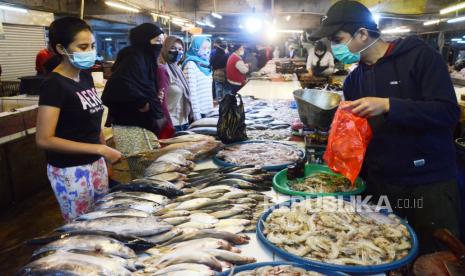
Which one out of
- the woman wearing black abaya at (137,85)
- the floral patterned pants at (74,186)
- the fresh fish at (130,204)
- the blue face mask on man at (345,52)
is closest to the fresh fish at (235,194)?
the fresh fish at (130,204)

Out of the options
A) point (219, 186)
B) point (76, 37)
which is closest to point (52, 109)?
point (76, 37)

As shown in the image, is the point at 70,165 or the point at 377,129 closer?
the point at 377,129

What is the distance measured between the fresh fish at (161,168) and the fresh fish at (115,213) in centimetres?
78

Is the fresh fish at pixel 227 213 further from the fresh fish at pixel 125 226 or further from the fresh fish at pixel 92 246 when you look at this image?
the fresh fish at pixel 92 246

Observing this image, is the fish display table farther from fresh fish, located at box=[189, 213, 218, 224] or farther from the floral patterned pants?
fresh fish, located at box=[189, 213, 218, 224]

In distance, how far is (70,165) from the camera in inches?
109

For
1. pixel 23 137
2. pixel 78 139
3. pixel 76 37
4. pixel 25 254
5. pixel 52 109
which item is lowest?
pixel 25 254

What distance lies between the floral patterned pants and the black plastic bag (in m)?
1.56

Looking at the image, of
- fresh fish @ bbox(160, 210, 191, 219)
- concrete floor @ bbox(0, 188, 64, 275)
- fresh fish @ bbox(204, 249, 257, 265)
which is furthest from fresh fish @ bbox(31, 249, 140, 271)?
concrete floor @ bbox(0, 188, 64, 275)

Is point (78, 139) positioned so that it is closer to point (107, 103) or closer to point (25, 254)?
point (107, 103)

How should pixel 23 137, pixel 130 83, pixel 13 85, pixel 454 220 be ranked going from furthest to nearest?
pixel 13 85 < pixel 23 137 < pixel 130 83 < pixel 454 220

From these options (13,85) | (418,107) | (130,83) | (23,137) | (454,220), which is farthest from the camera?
(13,85)

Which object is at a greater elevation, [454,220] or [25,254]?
[454,220]

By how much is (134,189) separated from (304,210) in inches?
48.8
